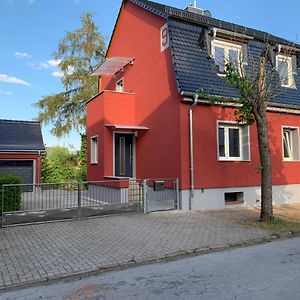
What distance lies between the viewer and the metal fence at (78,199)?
32.7ft

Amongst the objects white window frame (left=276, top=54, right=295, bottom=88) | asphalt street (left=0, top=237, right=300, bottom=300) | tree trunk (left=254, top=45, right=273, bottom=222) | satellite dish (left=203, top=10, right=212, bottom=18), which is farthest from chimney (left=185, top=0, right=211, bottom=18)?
asphalt street (left=0, top=237, right=300, bottom=300)

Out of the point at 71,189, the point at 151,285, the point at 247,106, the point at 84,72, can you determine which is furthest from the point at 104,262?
the point at 84,72

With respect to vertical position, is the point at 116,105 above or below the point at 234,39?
below

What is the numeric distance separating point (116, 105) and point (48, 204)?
A: 6623 mm

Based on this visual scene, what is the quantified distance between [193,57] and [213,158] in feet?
12.8

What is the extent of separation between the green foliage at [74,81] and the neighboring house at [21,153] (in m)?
6.30

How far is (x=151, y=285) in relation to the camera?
5.36 m

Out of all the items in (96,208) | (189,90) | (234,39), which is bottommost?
(96,208)

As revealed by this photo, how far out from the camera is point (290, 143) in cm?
1572

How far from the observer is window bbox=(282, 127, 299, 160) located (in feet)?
50.9

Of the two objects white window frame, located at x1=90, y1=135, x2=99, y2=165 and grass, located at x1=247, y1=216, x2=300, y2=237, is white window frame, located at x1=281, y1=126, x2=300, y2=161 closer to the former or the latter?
grass, located at x1=247, y1=216, x2=300, y2=237

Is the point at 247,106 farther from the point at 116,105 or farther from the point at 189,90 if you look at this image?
the point at 116,105

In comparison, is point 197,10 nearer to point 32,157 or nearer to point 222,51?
point 222,51

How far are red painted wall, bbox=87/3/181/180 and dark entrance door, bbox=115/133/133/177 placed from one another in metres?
0.53
